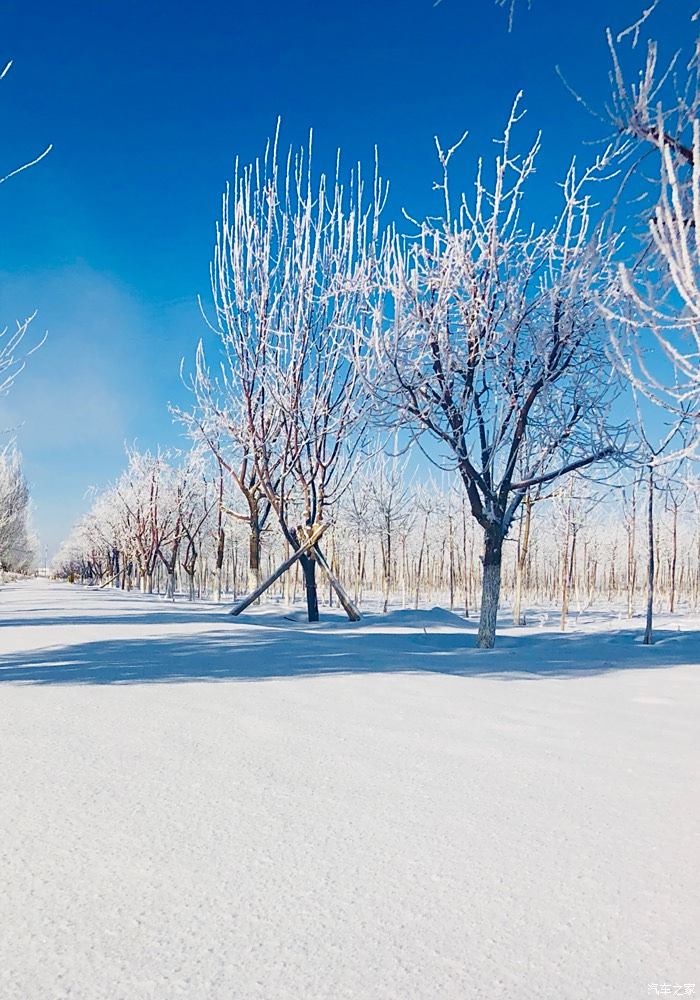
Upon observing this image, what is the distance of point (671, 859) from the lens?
2006 millimetres

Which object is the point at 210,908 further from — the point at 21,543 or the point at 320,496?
the point at 21,543

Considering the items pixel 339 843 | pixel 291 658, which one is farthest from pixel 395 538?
pixel 339 843

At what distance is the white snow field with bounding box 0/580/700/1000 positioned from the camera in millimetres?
1417

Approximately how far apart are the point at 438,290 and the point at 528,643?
4482 millimetres

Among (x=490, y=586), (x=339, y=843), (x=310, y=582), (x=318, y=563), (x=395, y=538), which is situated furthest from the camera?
(x=395, y=538)

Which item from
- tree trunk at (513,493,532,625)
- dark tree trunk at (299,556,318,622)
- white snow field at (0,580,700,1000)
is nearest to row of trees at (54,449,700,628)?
tree trunk at (513,493,532,625)

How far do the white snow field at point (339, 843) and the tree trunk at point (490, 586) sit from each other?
346 centimetres

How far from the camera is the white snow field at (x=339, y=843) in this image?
1.42 m

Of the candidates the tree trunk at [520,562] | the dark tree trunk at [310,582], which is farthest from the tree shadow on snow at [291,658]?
the tree trunk at [520,562]

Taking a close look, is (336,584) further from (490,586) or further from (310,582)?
(490,586)

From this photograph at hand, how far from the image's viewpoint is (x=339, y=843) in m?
2.02

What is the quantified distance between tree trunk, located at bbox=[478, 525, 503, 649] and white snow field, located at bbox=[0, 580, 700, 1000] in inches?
136

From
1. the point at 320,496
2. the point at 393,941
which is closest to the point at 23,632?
the point at 320,496

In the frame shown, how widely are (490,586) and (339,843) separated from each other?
6096 mm
